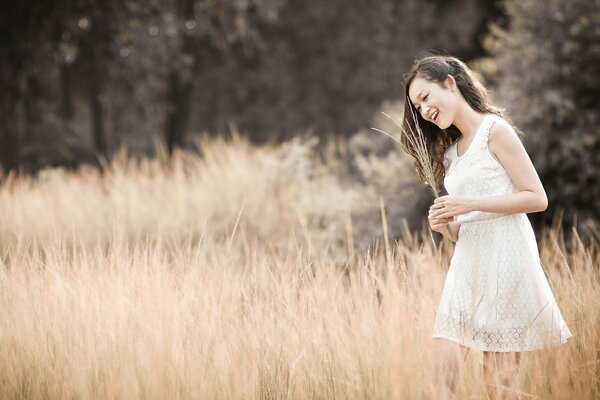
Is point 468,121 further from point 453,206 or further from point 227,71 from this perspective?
point 227,71

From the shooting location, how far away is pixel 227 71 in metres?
20.4

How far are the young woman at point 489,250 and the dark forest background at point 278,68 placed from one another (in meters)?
4.70

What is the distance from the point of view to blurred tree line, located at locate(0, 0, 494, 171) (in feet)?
40.5

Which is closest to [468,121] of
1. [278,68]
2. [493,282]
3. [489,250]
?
[489,250]

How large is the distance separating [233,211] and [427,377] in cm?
444

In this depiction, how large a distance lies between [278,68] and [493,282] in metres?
18.2

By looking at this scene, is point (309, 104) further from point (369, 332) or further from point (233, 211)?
point (369, 332)

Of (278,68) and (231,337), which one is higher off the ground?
(278,68)

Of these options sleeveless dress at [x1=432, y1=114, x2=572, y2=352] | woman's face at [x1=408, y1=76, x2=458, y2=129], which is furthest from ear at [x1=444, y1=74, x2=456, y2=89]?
sleeveless dress at [x1=432, y1=114, x2=572, y2=352]

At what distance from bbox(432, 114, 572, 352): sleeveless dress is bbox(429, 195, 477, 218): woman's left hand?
129 mm

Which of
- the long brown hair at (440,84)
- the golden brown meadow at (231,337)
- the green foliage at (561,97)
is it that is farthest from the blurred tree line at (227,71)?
the long brown hair at (440,84)

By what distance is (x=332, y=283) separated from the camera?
3359 millimetres

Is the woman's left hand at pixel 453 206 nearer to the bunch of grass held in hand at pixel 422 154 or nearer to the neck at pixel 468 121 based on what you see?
the bunch of grass held in hand at pixel 422 154

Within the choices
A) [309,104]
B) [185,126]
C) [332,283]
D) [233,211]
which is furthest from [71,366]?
[309,104]
